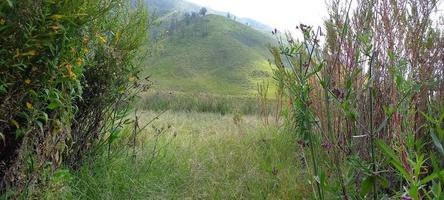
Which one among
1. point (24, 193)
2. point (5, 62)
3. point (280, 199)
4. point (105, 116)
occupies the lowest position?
point (280, 199)

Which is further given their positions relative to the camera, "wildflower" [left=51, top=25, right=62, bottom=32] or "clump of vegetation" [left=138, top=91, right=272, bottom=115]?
"clump of vegetation" [left=138, top=91, right=272, bottom=115]

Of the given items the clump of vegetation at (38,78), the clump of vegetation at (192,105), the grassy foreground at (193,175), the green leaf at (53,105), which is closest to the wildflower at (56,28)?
the clump of vegetation at (38,78)

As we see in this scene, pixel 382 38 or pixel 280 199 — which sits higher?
pixel 382 38

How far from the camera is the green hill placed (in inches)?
2813

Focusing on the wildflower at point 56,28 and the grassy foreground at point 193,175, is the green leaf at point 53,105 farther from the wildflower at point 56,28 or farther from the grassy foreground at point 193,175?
the grassy foreground at point 193,175

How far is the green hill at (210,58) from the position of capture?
234 feet

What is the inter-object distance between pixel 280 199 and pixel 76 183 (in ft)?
4.73

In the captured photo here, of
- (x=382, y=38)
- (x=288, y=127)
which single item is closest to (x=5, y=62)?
(x=382, y=38)

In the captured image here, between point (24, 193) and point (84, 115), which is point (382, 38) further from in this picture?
point (24, 193)

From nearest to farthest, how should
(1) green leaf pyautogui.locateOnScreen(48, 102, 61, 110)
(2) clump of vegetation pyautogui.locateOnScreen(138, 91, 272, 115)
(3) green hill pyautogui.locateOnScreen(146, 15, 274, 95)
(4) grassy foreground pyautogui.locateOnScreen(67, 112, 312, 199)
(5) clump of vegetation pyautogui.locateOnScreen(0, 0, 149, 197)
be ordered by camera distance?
1. (5) clump of vegetation pyautogui.locateOnScreen(0, 0, 149, 197)
2. (1) green leaf pyautogui.locateOnScreen(48, 102, 61, 110)
3. (4) grassy foreground pyautogui.locateOnScreen(67, 112, 312, 199)
4. (2) clump of vegetation pyautogui.locateOnScreen(138, 91, 272, 115)
5. (3) green hill pyautogui.locateOnScreen(146, 15, 274, 95)

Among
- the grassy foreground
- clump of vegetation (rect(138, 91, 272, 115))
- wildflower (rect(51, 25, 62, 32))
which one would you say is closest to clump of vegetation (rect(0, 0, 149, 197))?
wildflower (rect(51, 25, 62, 32))

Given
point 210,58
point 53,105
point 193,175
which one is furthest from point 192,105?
point 210,58

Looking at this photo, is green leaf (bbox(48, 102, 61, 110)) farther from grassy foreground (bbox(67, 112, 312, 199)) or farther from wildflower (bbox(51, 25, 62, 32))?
grassy foreground (bbox(67, 112, 312, 199))

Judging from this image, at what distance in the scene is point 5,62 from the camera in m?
1.89
